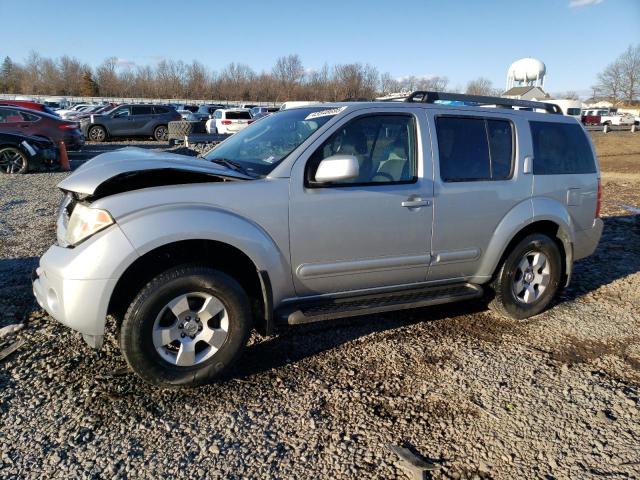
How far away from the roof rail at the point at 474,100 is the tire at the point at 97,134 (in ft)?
69.8

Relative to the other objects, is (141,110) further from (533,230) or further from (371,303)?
(371,303)

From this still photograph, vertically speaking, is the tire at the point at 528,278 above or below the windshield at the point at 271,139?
below

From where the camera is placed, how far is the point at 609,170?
53.1ft

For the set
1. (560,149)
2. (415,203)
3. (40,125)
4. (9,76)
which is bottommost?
(415,203)

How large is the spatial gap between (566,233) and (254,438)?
11.2 feet

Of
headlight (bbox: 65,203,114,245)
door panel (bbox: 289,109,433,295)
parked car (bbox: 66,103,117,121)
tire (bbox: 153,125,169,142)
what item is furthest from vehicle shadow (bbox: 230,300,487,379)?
parked car (bbox: 66,103,117,121)

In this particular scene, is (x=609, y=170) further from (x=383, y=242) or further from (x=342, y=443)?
(x=342, y=443)

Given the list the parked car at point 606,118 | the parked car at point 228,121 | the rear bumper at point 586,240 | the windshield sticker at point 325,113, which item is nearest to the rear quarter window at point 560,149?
the rear bumper at point 586,240

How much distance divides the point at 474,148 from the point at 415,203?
34.3 inches

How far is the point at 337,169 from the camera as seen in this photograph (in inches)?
125

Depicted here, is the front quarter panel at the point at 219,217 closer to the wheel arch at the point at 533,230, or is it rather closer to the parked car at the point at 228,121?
the wheel arch at the point at 533,230

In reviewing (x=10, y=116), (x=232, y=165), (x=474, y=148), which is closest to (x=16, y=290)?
(x=232, y=165)

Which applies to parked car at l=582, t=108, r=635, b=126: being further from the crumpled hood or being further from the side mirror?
the crumpled hood

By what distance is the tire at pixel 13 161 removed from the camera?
11.4 meters
